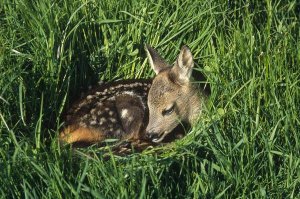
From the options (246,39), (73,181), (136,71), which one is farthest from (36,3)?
(73,181)

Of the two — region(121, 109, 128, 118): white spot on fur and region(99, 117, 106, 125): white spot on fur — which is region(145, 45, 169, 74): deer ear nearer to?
region(121, 109, 128, 118): white spot on fur

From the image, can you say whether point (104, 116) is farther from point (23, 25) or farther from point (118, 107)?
point (23, 25)

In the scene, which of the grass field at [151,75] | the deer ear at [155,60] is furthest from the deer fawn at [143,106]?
the grass field at [151,75]

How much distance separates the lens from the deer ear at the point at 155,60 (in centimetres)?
603

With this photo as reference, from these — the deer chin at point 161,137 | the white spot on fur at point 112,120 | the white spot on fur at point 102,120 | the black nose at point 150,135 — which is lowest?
the deer chin at point 161,137

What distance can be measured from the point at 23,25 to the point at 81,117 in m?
0.80

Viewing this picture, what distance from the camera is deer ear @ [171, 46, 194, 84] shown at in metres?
5.83

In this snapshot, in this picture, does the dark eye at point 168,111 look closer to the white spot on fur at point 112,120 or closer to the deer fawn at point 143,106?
the deer fawn at point 143,106

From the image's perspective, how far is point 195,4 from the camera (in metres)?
6.29

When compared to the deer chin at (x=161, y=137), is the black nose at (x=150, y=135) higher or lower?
higher

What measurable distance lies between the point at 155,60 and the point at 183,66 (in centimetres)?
23

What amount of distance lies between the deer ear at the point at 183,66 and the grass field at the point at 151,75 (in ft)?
0.44

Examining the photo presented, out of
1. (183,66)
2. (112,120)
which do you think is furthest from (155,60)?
(112,120)

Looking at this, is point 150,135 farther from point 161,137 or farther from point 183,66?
point 183,66
